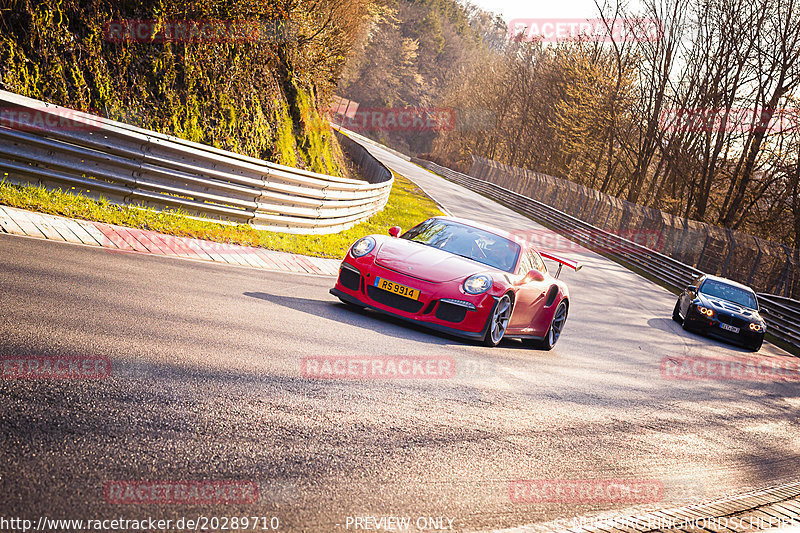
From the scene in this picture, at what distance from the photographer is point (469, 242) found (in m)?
9.31

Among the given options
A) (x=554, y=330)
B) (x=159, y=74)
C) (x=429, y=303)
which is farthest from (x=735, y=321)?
(x=159, y=74)

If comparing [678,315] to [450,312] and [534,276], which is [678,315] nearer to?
[534,276]

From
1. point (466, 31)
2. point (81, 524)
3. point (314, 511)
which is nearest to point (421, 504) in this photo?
point (314, 511)

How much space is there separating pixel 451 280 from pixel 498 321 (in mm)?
962

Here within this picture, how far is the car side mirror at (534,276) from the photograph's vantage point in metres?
9.20

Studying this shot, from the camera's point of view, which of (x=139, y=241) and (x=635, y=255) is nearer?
(x=139, y=241)

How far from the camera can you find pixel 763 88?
34.1 meters

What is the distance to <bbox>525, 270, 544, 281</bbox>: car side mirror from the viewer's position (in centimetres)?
920

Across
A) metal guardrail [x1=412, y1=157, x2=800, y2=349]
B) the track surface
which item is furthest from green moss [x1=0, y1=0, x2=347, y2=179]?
metal guardrail [x1=412, y1=157, x2=800, y2=349]

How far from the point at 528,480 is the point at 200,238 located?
7.38m

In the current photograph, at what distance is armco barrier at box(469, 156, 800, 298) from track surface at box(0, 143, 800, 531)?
1937 cm

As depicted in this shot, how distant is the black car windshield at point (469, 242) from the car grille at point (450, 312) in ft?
3.59

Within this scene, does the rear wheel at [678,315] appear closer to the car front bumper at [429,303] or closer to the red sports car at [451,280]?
the red sports car at [451,280]

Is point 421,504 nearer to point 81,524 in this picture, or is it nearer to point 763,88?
point 81,524
